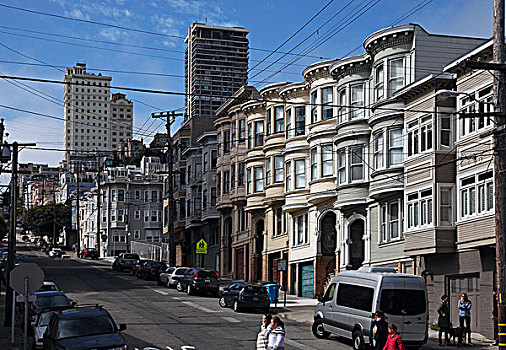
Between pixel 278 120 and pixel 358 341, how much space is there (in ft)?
91.1

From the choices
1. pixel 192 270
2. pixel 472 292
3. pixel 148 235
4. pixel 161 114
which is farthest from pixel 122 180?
pixel 472 292

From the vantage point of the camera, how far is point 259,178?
5434 centimetres

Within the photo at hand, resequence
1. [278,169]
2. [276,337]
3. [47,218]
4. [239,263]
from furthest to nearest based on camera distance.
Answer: [47,218] < [239,263] < [278,169] < [276,337]

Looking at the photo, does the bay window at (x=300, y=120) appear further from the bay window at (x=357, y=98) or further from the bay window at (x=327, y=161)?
the bay window at (x=357, y=98)

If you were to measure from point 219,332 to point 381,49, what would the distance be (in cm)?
1691

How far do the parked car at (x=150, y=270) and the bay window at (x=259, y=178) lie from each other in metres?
8.40

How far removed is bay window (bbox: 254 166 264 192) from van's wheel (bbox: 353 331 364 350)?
1135 inches

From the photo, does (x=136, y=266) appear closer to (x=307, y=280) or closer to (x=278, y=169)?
(x=278, y=169)

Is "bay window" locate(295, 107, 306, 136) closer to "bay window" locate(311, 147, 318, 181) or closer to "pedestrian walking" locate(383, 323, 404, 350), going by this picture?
"bay window" locate(311, 147, 318, 181)

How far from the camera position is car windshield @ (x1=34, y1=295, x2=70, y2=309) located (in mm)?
29391

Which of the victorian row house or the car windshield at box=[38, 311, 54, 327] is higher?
the victorian row house

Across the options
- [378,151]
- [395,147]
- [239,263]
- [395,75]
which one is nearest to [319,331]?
[395,147]

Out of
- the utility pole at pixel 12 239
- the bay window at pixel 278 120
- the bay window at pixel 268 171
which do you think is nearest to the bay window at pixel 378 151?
the bay window at pixel 278 120

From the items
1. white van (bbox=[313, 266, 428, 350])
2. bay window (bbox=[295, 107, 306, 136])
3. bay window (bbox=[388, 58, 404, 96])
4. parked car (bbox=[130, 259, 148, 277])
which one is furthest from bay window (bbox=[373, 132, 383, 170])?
parked car (bbox=[130, 259, 148, 277])
